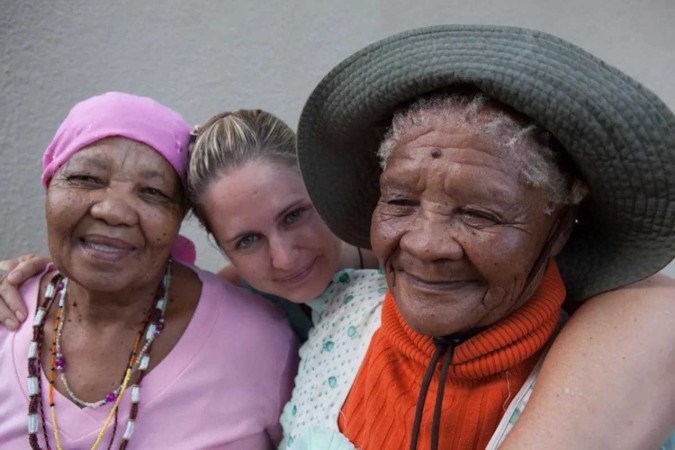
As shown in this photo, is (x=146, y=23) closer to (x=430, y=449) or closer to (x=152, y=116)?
(x=152, y=116)

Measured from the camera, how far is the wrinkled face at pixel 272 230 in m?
1.61

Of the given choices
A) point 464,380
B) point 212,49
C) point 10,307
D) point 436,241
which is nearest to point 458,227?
point 436,241

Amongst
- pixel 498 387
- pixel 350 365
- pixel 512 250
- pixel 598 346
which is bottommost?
pixel 350 365

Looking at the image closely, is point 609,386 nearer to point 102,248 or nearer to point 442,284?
point 442,284

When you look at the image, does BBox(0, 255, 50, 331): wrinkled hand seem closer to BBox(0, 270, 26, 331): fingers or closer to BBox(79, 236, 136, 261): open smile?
BBox(0, 270, 26, 331): fingers

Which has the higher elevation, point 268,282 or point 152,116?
point 152,116

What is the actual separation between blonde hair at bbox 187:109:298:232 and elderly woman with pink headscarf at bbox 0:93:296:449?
6 cm

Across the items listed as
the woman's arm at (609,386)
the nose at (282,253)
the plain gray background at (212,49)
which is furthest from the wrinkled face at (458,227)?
the plain gray background at (212,49)

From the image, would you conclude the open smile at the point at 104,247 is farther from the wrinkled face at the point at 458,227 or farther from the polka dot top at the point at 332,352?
the wrinkled face at the point at 458,227

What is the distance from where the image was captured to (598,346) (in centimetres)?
107

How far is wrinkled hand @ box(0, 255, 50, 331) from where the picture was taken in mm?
1729

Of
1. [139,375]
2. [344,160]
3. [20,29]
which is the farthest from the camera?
[20,29]

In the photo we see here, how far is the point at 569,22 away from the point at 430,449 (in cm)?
205

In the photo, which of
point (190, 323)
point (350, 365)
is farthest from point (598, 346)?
point (190, 323)
